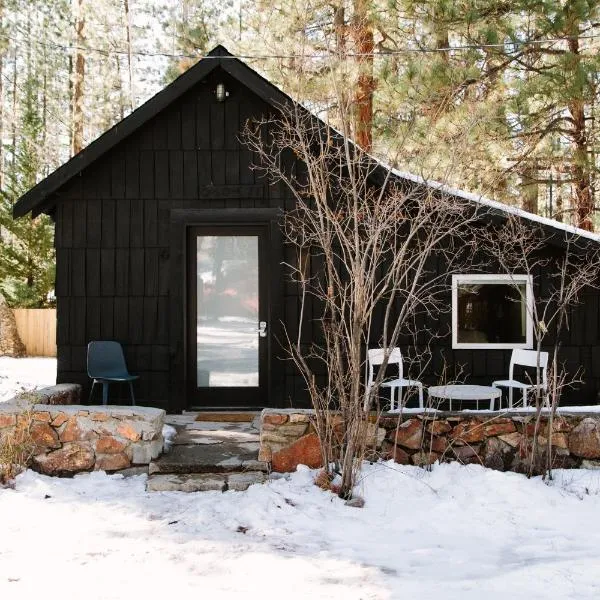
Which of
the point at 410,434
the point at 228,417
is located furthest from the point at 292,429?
the point at 228,417

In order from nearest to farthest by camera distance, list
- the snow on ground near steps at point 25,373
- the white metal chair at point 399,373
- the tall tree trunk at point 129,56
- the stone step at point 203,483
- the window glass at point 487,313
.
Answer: the stone step at point 203,483
the white metal chair at point 399,373
the window glass at point 487,313
the snow on ground near steps at point 25,373
the tall tree trunk at point 129,56

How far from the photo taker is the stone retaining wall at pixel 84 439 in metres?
5.90

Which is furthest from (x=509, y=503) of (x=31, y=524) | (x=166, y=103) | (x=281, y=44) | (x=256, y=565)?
(x=281, y=44)

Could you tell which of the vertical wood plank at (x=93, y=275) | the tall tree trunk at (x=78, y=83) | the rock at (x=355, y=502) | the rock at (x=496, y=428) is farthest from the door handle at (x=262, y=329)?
the tall tree trunk at (x=78, y=83)

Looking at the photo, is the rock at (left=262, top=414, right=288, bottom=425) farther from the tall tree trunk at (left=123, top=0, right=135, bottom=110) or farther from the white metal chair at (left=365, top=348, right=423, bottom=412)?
the tall tree trunk at (left=123, top=0, right=135, bottom=110)

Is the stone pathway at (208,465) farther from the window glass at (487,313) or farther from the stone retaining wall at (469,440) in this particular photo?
the window glass at (487,313)

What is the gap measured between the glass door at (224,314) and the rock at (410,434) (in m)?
2.37

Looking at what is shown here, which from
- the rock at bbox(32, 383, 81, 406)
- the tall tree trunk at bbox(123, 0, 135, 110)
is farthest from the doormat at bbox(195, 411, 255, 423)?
the tall tree trunk at bbox(123, 0, 135, 110)

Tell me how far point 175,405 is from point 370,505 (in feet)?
10.1

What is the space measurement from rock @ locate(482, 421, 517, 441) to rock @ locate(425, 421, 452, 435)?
300 millimetres

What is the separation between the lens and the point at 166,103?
7.49 meters

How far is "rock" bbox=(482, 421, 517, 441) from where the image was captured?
595 cm

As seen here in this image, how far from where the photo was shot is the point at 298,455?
5867mm

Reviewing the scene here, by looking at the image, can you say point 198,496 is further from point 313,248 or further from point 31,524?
point 313,248
